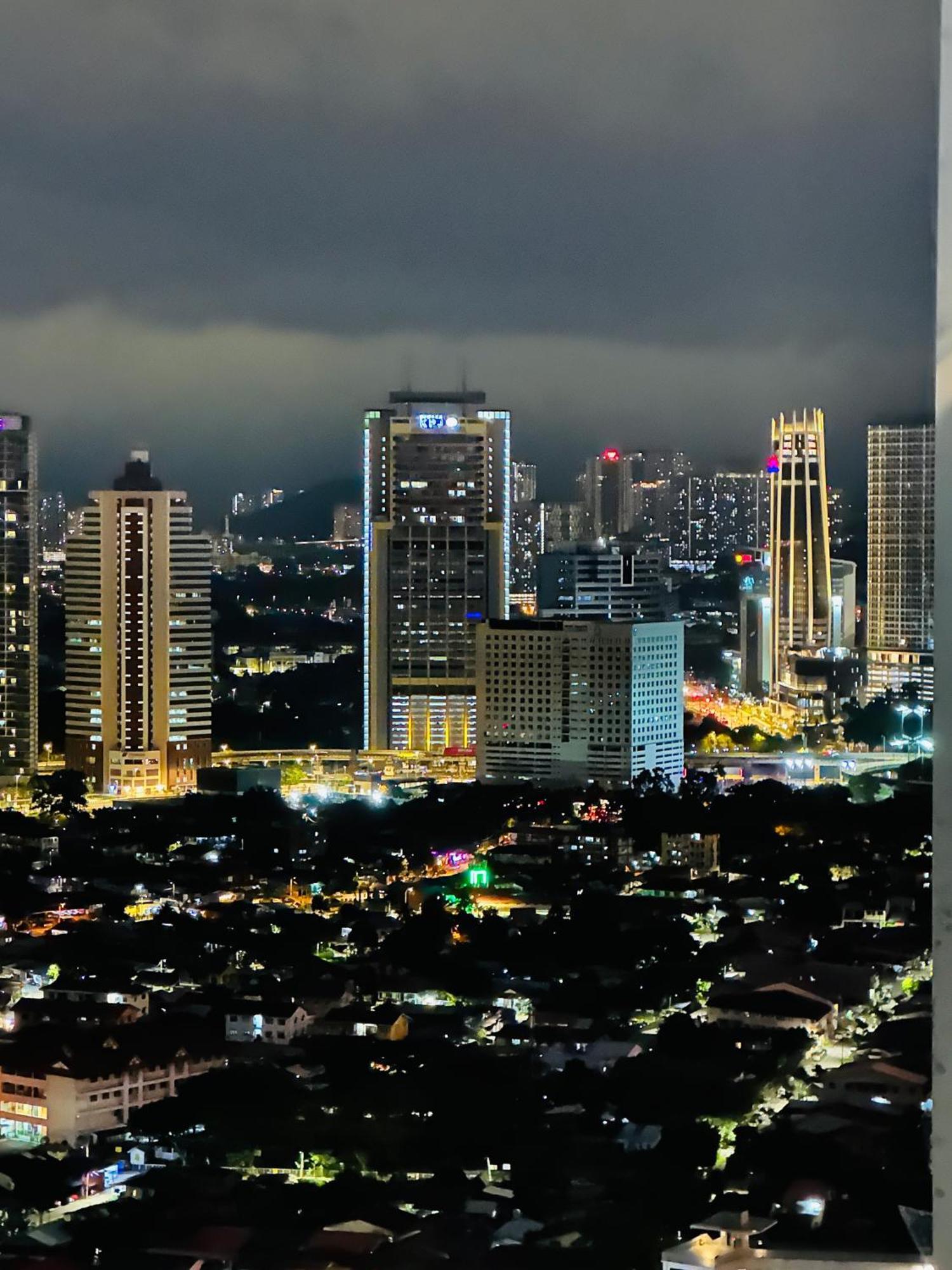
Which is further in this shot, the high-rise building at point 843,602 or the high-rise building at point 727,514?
the high-rise building at point 843,602

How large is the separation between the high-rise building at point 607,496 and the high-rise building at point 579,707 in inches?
55.1

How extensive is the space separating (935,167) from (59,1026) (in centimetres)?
335

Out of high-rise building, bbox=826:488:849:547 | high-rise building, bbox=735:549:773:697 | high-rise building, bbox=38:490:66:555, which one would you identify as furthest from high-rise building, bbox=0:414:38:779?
high-rise building, bbox=826:488:849:547

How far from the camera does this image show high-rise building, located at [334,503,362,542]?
380 inches

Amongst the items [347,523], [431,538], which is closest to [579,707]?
[431,538]

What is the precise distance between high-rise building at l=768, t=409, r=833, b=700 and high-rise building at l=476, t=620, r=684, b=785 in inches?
80.8

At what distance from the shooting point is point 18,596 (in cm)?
836

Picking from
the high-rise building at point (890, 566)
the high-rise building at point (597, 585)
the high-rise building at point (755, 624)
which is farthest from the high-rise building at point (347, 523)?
the high-rise building at point (890, 566)

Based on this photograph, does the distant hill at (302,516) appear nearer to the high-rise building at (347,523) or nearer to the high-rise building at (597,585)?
the high-rise building at (347,523)

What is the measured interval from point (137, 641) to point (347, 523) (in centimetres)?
173

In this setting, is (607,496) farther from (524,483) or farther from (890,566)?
(890,566)

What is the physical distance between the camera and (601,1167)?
276 cm

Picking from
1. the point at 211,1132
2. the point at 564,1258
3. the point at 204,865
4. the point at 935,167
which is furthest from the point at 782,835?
the point at 935,167

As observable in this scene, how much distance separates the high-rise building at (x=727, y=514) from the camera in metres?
10.2
